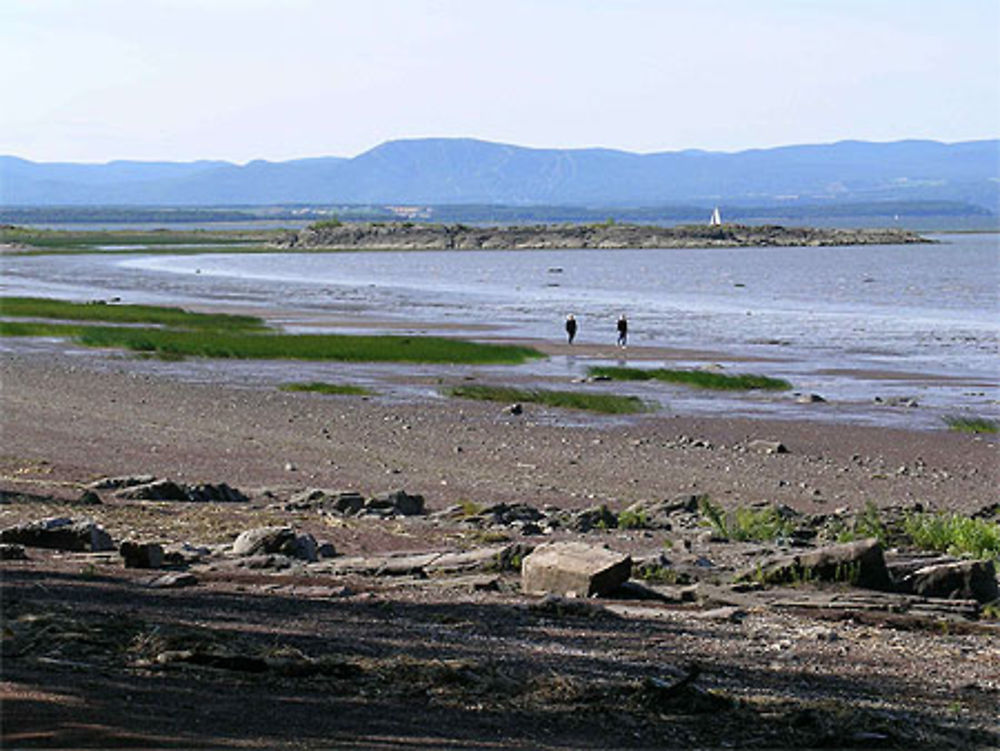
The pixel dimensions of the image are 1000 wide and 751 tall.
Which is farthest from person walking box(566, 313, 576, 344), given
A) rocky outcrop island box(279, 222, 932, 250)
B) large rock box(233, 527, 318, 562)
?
rocky outcrop island box(279, 222, 932, 250)

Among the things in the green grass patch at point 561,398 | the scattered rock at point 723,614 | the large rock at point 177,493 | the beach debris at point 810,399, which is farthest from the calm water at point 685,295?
the scattered rock at point 723,614

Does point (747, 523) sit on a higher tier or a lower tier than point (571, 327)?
higher

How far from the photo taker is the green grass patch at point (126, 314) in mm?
57938

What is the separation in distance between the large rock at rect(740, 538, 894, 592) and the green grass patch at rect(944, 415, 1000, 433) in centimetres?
1727

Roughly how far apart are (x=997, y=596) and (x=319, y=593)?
597cm

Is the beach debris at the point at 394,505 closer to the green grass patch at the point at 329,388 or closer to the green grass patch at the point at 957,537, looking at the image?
the green grass patch at the point at 957,537

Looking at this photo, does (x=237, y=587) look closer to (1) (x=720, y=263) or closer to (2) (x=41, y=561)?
(2) (x=41, y=561)

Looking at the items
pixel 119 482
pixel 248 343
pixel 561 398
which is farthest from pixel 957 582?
pixel 248 343

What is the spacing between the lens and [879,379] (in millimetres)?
41562

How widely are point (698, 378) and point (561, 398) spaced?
20.0 ft

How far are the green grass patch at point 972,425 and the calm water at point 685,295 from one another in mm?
2365

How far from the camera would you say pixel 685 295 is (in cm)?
8850

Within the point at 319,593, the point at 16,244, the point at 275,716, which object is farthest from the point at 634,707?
the point at 16,244

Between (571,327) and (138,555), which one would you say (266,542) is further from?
(571,327)
